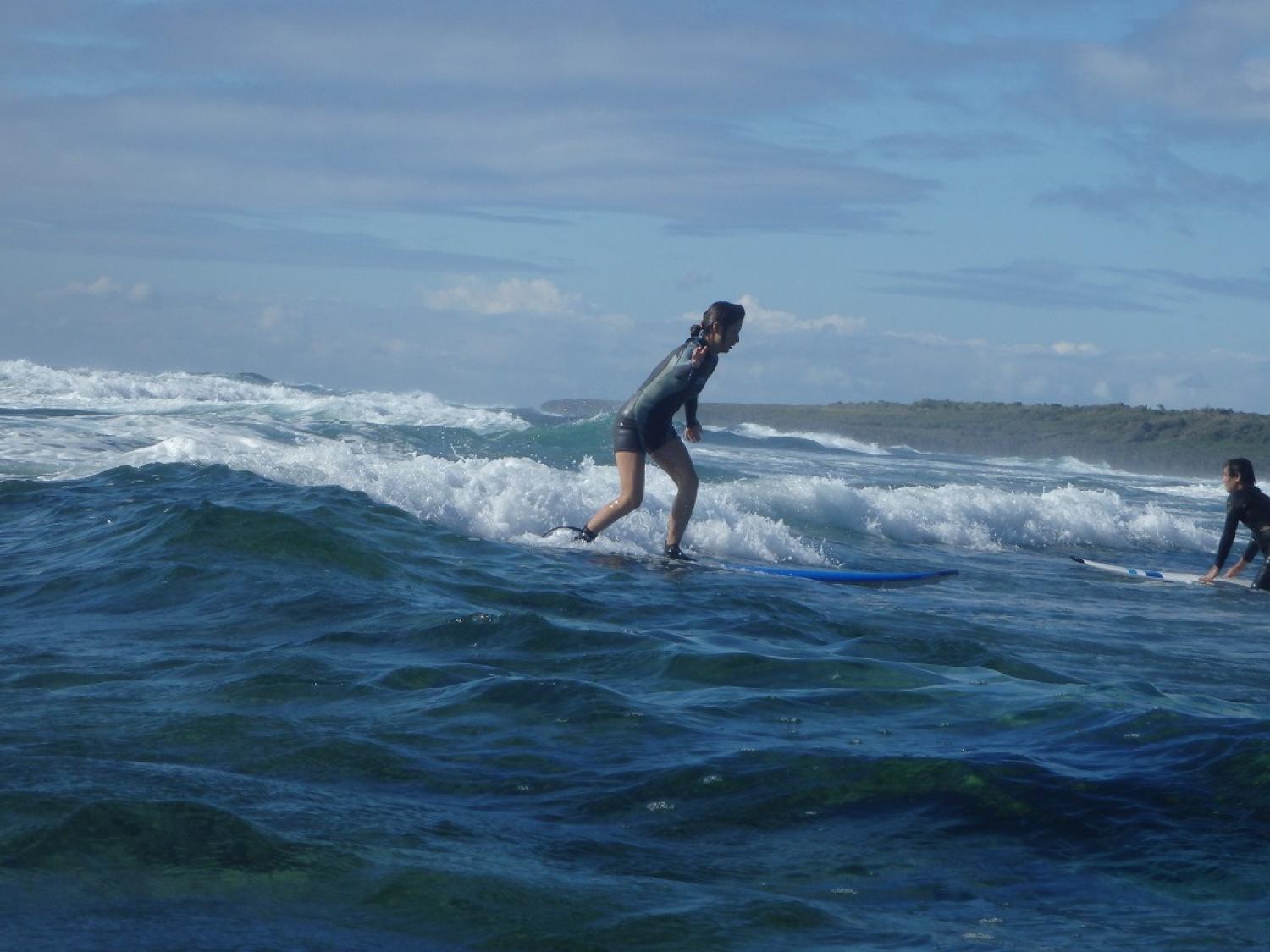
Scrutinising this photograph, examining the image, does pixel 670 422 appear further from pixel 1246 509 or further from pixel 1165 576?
pixel 1246 509

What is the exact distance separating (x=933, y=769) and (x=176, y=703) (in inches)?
98.9

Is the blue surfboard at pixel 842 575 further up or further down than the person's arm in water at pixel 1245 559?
further down

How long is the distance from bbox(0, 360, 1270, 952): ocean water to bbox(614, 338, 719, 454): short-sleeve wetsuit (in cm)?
82

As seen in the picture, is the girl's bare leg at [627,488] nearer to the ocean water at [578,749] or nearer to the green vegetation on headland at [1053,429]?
the ocean water at [578,749]

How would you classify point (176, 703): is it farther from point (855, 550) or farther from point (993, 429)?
point (993, 429)

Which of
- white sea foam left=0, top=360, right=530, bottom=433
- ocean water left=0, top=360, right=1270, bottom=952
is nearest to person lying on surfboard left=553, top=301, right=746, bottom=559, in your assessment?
ocean water left=0, top=360, right=1270, bottom=952

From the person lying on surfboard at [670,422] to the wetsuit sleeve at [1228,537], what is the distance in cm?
481

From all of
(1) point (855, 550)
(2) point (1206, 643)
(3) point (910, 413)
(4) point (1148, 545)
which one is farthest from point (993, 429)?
(2) point (1206, 643)

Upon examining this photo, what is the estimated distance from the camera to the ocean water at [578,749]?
303cm

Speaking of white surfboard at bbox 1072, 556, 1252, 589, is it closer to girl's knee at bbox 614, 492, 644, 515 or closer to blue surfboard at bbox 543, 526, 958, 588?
blue surfboard at bbox 543, 526, 958, 588

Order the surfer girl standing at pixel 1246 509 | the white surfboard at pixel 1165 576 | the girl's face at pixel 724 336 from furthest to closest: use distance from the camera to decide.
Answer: the surfer girl standing at pixel 1246 509 → the white surfboard at pixel 1165 576 → the girl's face at pixel 724 336

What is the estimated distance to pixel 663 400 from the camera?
30.0ft

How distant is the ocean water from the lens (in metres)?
3.03

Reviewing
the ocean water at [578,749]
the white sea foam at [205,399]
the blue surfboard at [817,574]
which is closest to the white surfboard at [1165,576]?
the ocean water at [578,749]
